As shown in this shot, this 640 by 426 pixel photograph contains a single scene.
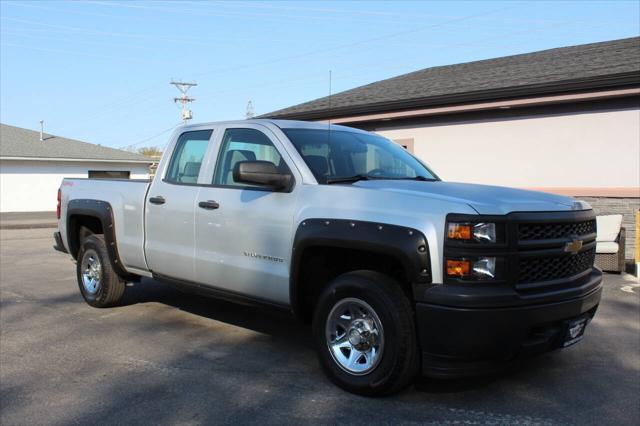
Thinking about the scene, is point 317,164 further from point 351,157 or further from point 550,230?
point 550,230

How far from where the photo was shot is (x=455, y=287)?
3600 millimetres

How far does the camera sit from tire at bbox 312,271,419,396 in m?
3.82

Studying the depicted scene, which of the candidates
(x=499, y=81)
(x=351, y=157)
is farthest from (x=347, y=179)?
(x=499, y=81)

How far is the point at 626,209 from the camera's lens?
1038 centimetres

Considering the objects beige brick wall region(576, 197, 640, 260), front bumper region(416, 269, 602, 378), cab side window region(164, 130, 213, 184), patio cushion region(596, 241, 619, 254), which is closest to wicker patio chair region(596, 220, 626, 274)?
patio cushion region(596, 241, 619, 254)

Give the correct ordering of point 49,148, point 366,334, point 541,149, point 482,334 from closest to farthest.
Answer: point 482,334
point 366,334
point 541,149
point 49,148

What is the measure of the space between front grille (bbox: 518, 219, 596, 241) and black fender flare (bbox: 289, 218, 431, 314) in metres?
0.64

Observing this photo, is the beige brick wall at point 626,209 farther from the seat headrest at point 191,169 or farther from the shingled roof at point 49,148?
the shingled roof at point 49,148

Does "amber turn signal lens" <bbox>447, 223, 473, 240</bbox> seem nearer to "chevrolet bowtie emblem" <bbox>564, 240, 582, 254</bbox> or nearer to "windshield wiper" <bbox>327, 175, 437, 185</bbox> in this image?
"chevrolet bowtie emblem" <bbox>564, 240, 582, 254</bbox>

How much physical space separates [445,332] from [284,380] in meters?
1.43

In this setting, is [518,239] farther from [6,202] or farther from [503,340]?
[6,202]

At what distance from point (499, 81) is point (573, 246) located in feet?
29.7

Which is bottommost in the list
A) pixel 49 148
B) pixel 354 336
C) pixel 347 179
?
pixel 354 336

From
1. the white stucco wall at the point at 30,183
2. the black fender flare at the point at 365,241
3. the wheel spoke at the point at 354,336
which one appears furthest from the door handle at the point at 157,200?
the white stucco wall at the point at 30,183
